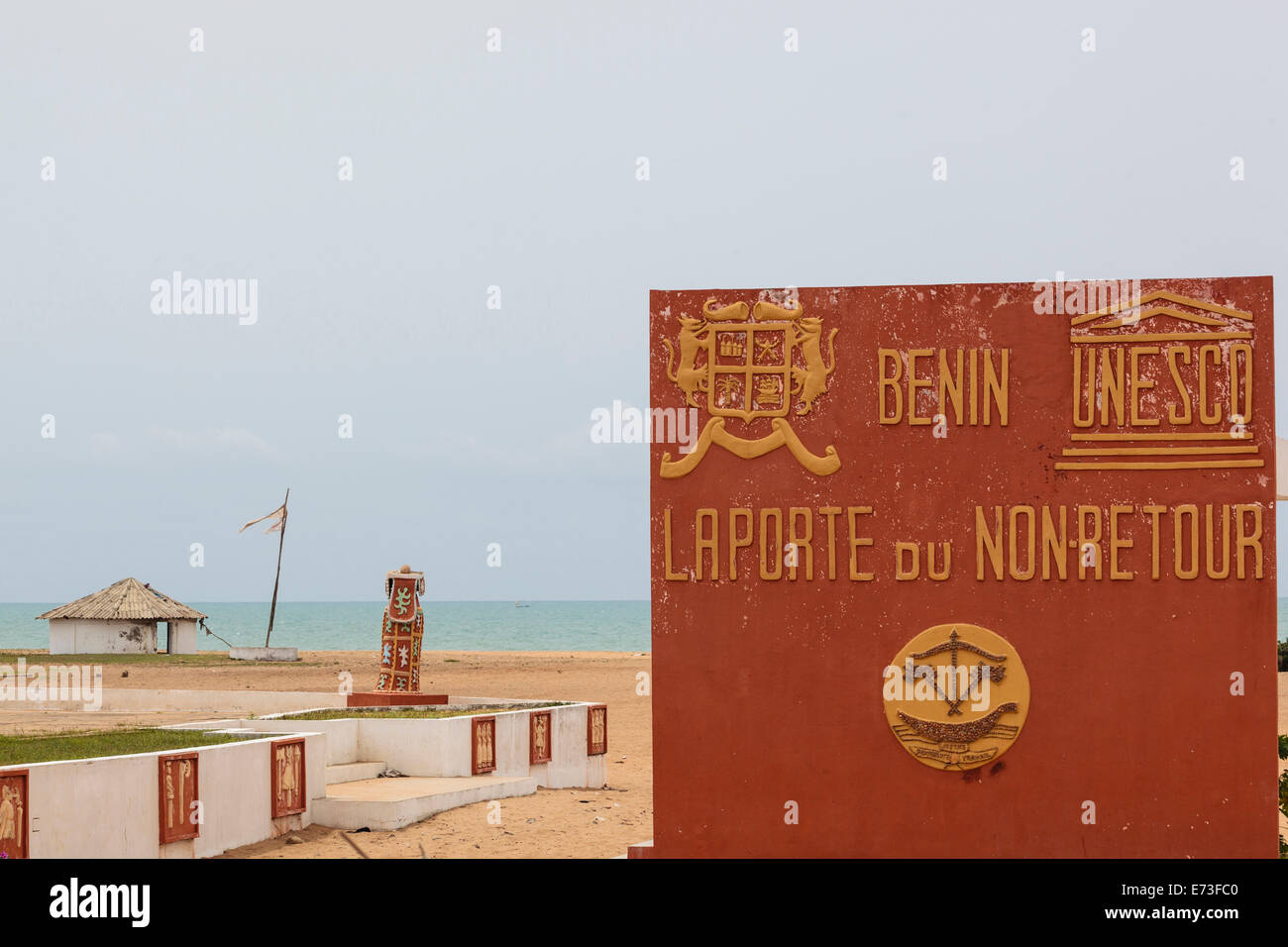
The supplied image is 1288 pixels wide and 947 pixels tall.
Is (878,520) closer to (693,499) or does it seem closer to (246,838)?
(693,499)

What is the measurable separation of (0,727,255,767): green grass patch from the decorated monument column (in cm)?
378

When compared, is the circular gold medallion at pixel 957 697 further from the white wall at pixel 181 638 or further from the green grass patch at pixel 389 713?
the white wall at pixel 181 638

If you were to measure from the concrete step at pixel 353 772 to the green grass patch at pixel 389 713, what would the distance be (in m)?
0.60

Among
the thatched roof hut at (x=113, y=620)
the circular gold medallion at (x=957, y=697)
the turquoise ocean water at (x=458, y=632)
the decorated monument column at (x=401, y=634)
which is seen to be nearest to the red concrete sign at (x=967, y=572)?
the circular gold medallion at (x=957, y=697)

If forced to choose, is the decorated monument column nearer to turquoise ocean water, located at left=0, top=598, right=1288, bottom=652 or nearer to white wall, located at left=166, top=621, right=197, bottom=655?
white wall, located at left=166, top=621, right=197, bottom=655

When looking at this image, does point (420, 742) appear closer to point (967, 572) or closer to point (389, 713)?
point (389, 713)

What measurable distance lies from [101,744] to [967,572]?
26.2ft

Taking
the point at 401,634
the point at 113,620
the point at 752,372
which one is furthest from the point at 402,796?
the point at 113,620

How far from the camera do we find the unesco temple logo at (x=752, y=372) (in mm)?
7805
